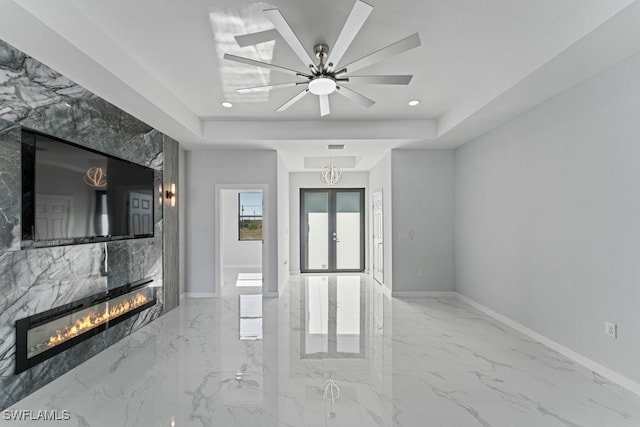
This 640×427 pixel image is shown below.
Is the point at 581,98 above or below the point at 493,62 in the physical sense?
below

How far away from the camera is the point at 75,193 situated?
2939 millimetres

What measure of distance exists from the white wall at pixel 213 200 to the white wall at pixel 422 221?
2159 mm

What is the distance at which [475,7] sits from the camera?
2.39 m

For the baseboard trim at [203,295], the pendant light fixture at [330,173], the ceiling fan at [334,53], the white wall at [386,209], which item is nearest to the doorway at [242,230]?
the pendant light fixture at [330,173]

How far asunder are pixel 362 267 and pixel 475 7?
6672mm

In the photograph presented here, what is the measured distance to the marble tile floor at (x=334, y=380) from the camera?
7.34 feet

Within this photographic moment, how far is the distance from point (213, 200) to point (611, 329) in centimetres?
534

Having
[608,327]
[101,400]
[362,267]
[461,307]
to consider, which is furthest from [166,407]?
[362,267]

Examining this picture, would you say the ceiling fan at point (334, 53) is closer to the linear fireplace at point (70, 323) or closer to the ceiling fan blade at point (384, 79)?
the ceiling fan blade at point (384, 79)

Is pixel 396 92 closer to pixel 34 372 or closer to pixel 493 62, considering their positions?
pixel 493 62

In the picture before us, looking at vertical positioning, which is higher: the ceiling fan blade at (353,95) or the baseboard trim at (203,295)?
the ceiling fan blade at (353,95)

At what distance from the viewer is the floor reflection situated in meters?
3.39

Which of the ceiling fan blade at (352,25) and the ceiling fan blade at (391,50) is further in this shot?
the ceiling fan blade at (391,50)

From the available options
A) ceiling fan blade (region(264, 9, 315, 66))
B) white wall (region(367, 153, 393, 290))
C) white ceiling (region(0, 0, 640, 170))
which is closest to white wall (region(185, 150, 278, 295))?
white ceiling (region(0, 0, 640, 170))
